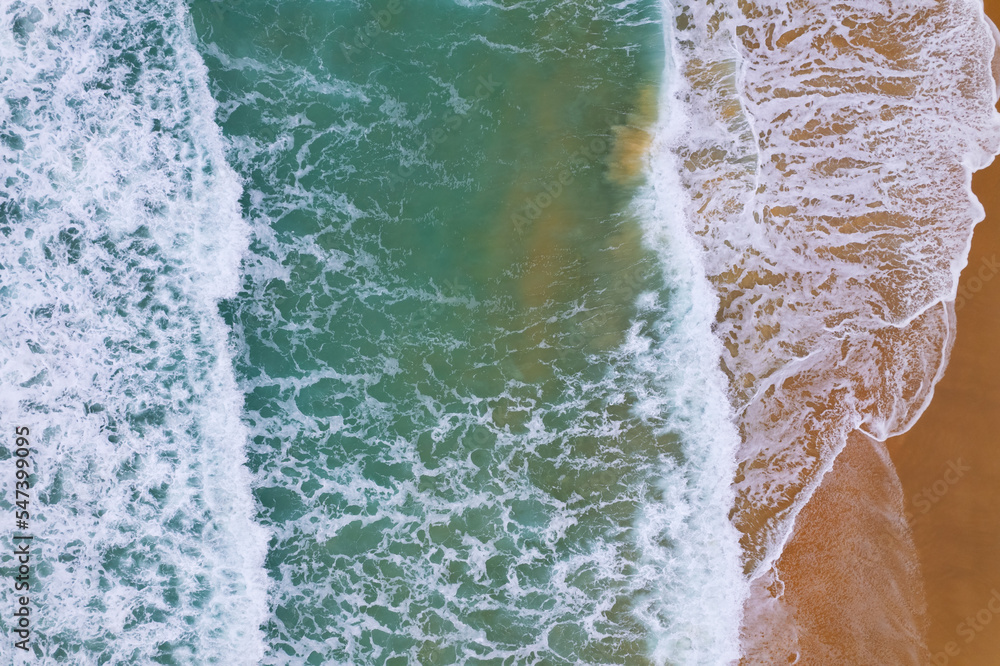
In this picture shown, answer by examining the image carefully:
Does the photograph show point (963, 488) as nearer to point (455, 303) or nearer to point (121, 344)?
point (455, 303)

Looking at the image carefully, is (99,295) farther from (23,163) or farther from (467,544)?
(467,544)

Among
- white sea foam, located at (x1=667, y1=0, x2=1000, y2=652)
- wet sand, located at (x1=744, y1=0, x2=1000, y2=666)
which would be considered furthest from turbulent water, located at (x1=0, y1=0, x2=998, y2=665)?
wet sand, located at (x1=744, y1=0, x2=1000, y2=666)

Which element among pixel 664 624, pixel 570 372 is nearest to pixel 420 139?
pixel 570 372

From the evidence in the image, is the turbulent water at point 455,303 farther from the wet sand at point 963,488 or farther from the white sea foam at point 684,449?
the wet sand at point 963,488

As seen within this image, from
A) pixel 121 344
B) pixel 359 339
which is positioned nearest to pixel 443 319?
pixel 359 339

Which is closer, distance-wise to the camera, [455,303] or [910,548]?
[910,548]
